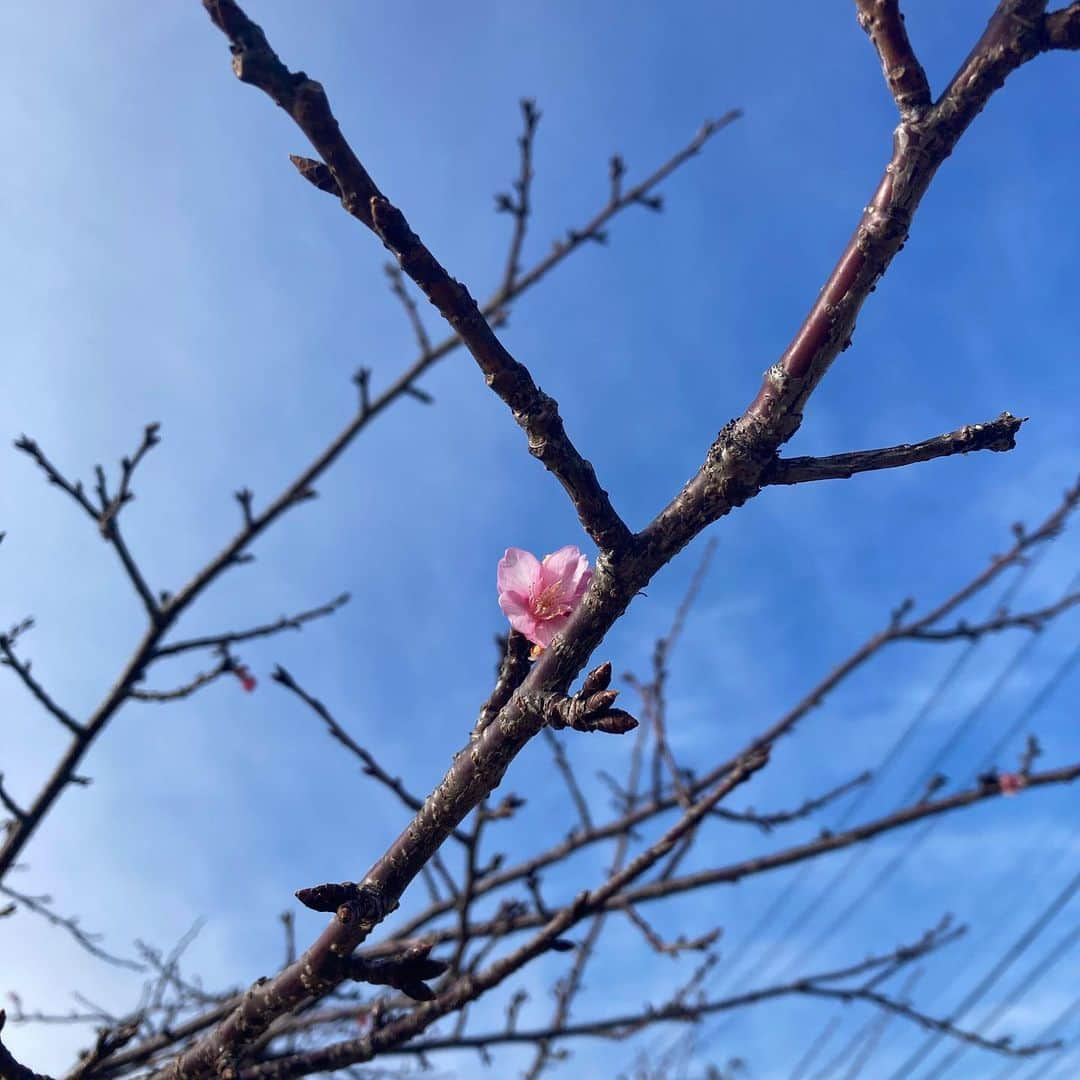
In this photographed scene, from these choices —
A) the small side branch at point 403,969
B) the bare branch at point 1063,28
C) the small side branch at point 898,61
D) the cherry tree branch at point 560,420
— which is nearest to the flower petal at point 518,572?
the cherry tree branch at point 560,420

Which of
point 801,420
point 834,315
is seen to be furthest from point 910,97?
point 801,420

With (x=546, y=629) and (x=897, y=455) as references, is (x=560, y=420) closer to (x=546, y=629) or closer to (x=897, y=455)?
(x=897, y=455)

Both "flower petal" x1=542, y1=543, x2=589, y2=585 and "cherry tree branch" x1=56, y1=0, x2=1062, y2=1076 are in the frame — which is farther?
"flower petal" x1=542, y1=543, x2=589, y2=585

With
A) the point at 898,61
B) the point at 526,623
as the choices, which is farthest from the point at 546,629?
the point at 898,61

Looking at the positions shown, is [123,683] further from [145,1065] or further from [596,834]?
[596,834]

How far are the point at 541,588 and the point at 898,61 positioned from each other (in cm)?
104

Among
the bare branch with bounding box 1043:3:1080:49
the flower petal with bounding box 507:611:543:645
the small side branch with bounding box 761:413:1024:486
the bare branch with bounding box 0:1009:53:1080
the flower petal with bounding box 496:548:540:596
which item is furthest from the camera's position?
the flower petal with bounding box 496:548:540:596

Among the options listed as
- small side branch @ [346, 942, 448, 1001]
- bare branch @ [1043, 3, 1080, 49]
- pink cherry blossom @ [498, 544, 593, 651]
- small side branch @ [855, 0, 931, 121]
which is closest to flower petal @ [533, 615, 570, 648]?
pink cherry blossom @ [498, 544, 593, 651]

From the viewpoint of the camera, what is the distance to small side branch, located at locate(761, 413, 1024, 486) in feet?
3.41

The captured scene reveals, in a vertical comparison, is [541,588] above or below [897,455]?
above

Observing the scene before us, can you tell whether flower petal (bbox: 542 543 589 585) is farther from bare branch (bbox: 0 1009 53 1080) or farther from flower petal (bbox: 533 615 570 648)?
bare branch (bbox: 0 1009 53 1080)

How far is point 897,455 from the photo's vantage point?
41.8 inches

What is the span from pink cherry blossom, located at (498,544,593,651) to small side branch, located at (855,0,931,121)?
85cm

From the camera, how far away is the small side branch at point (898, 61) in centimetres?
101
